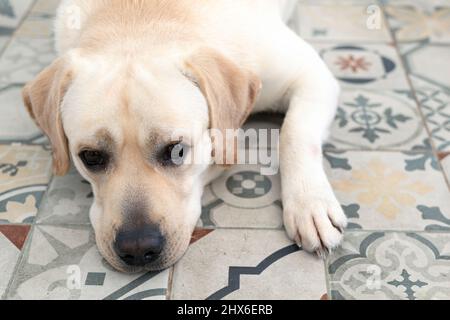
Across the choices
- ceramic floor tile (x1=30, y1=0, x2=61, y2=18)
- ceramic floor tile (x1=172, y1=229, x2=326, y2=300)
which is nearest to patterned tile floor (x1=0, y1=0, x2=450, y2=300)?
ceramic floor tile (x1=172, y1=229, x2=326, y2=300)

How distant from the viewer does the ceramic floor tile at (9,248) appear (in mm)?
1416

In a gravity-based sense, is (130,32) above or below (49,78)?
above

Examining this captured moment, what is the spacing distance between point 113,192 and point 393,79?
126 cm

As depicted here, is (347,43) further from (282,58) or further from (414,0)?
(282,58)

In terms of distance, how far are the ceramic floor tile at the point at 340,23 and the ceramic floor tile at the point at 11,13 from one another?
1.24 m

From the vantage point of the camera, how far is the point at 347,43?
236cm

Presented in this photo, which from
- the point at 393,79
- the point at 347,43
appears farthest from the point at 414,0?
the point at 393,79

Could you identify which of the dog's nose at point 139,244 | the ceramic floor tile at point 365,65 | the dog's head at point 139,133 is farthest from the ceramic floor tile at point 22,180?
the ceramic floor tile at point 365,65

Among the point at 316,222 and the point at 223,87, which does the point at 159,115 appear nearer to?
the point at 223,87

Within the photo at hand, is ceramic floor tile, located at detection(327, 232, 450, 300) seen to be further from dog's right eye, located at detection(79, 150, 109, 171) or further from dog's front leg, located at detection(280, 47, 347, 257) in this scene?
dog's right eye, located at detection(79, 150, 109, 171)

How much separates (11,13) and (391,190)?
1898 mm

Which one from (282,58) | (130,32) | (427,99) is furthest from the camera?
(427,99)

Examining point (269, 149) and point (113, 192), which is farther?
point (269, 149)

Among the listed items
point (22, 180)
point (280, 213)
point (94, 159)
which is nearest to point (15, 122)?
point (22, 180)
